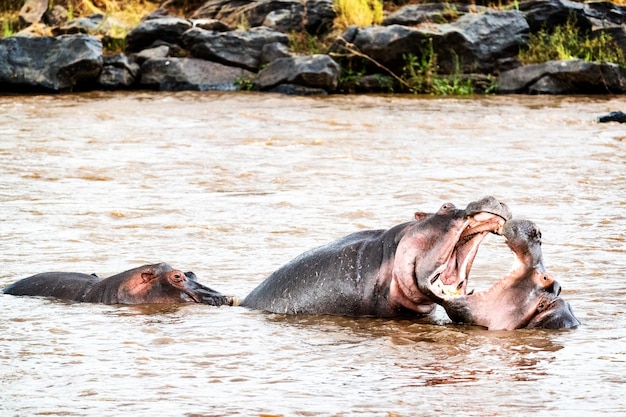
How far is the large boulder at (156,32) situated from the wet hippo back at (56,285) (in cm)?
1342

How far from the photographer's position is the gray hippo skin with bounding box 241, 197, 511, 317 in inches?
195

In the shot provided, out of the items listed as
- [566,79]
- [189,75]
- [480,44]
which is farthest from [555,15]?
[189,75]

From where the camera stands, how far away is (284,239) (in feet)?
24.2

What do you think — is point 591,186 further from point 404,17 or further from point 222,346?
point 404,17

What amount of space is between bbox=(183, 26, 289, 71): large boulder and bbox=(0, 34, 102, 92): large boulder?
1531 millimetres

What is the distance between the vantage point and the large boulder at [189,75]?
1847 centimetres

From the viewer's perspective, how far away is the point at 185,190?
955 centimetres

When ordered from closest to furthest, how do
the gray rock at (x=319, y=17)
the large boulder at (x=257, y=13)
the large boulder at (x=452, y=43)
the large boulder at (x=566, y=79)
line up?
the large boulder at (x=566, y=79) < the large boulder at (x=452, y=43) < the gray rock at (x=319, y=17) < the large boulder at (x=257, y=13)

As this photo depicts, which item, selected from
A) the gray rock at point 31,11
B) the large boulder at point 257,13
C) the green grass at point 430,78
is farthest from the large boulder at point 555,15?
the gray rock at point 31,11

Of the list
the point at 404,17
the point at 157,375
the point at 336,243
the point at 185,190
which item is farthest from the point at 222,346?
the point at 404,17

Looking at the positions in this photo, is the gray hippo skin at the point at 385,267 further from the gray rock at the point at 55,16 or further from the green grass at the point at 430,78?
the gray rock at the point at 55,16

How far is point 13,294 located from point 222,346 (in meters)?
1.55

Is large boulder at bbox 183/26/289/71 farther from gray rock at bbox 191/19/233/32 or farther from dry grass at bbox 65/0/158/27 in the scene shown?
dry grass at bbox 65/0/158/27

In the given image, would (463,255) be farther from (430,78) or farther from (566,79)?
(430,78)
